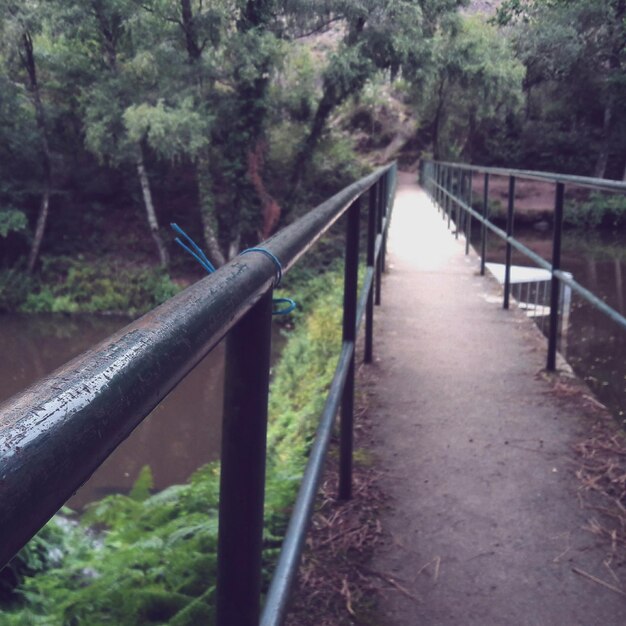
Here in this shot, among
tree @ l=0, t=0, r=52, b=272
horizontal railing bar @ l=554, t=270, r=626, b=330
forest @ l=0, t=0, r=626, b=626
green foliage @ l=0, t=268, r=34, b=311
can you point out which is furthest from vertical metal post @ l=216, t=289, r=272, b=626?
green foliage @ l=0, t=268, r=34, b=311

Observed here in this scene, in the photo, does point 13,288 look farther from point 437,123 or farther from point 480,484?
point 480,484

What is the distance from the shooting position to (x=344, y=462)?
7.93ft

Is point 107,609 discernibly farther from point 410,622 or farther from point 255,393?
point 255,393

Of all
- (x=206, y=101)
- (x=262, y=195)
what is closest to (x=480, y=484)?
(x=206, y=101)

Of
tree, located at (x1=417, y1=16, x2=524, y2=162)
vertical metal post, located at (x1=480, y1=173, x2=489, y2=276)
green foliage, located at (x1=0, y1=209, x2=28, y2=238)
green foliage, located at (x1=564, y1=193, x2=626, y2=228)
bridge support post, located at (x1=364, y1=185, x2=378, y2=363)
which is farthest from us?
green foliage, located at (x1=564, y1=193, x2=626, y2=228)

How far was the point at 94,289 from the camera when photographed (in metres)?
19.3

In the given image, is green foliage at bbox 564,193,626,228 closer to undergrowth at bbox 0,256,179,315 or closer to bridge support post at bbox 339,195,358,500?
undergrowth at bbox 0,256,179,315

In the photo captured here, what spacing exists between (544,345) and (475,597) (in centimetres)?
255

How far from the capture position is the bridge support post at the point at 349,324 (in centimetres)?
211

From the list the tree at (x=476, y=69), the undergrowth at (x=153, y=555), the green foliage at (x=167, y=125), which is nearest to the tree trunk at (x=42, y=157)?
the green foliage at (x=167, y=125)

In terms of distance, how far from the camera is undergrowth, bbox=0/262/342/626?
2318 mm

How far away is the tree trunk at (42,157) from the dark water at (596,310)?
38.2ft

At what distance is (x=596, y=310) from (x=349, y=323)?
9673 mm

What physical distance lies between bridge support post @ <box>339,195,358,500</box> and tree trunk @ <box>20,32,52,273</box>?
19240 mm
